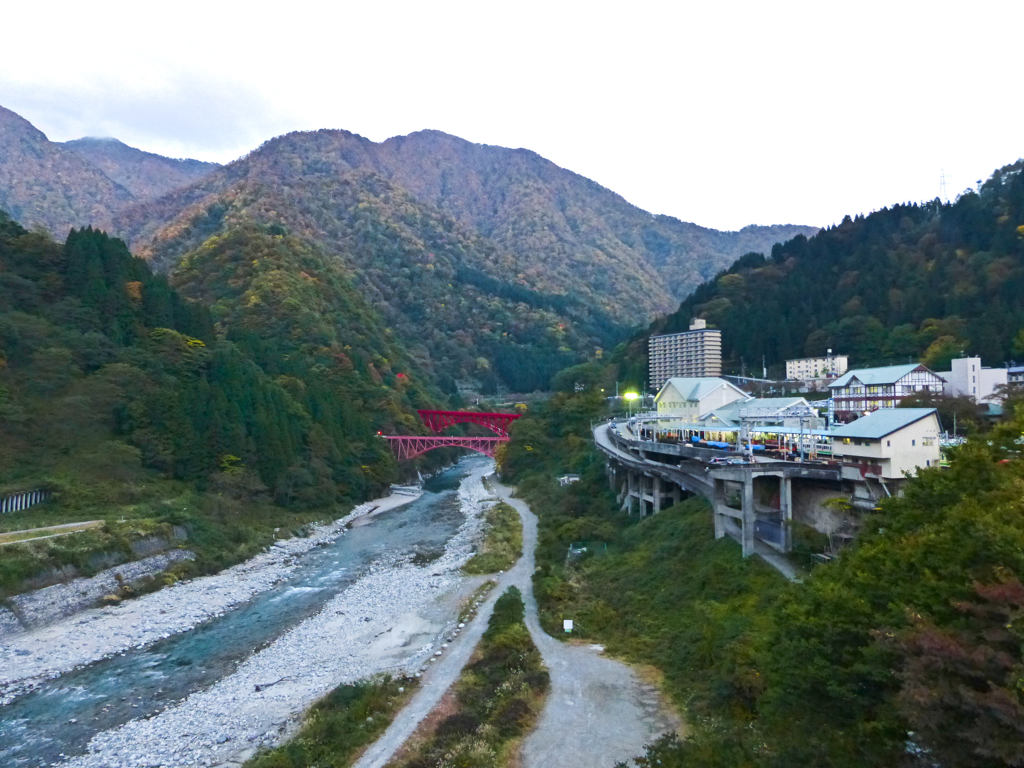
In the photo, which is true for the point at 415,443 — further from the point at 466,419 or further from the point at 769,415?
the point at 769,415

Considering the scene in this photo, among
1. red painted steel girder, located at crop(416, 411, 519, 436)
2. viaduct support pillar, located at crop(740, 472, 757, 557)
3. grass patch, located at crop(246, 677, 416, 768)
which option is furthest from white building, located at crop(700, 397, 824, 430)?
red painted steel girder, located at crop(416, 411, 519, 436)

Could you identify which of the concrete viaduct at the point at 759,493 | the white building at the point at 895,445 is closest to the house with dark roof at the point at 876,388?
the concrete viaduct at the point at 759,493

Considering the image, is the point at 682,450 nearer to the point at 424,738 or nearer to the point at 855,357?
the point at 424,738

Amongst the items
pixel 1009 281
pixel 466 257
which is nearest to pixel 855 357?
pixel 1009 281

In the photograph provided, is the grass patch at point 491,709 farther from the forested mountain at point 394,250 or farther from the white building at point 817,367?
the forested mountain at point 394,250

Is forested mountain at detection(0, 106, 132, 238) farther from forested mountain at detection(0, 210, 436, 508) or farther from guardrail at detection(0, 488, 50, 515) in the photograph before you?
guardrail at detection(0, 488, 50, 515)
